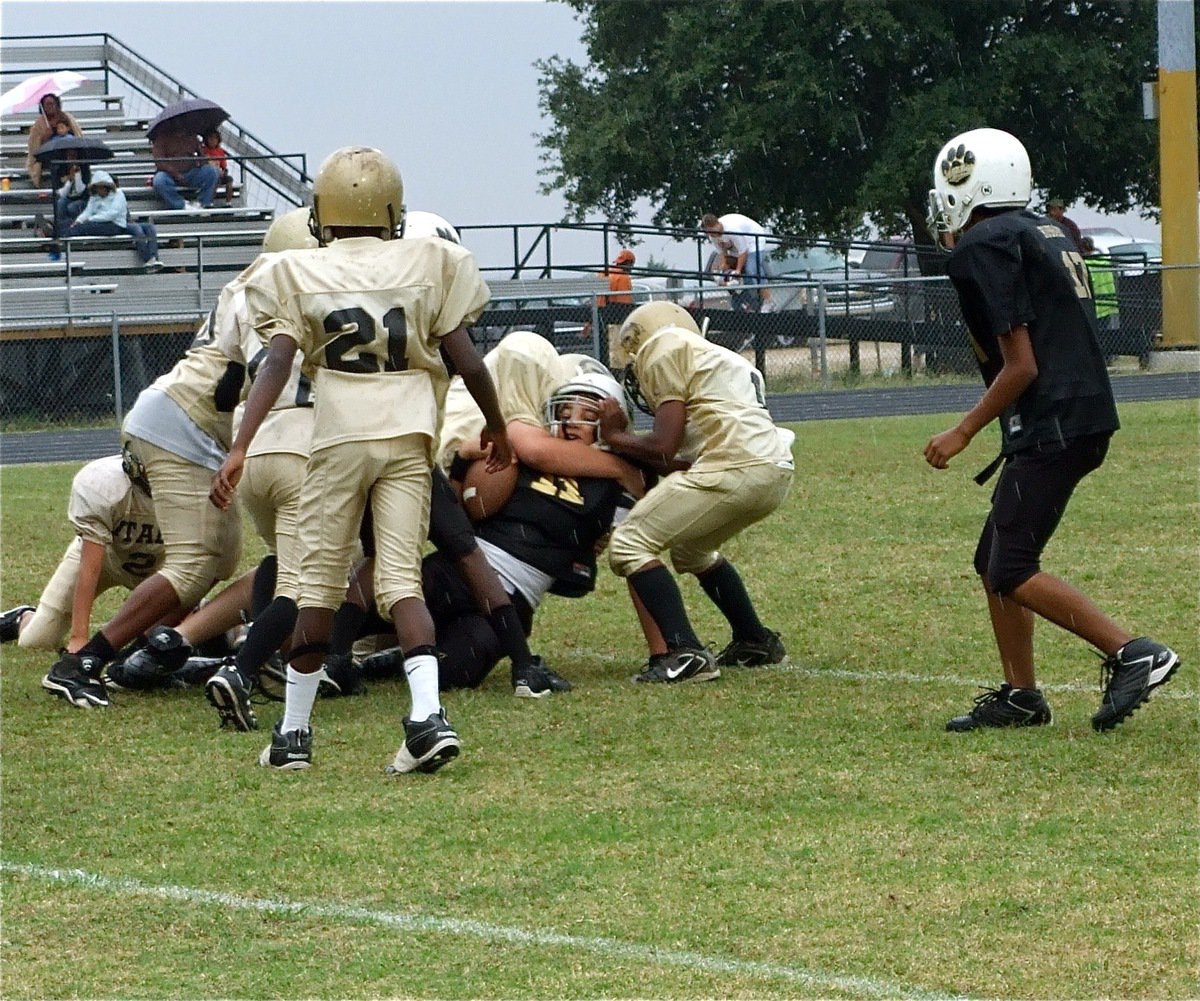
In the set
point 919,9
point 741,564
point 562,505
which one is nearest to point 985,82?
point 919,9

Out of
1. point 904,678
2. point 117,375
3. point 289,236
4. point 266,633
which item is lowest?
point 904,678

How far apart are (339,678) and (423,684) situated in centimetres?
152

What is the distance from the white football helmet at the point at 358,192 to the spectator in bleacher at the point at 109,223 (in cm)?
1845

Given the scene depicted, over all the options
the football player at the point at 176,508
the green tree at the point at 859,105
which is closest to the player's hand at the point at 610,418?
the football player at the point at 176,508

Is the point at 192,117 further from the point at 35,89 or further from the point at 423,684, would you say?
the point at 423,684

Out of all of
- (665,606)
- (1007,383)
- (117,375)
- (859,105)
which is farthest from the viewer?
(859,105)

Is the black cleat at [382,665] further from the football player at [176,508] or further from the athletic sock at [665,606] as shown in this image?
the athletic sock at [665,606]

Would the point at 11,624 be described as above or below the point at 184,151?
below

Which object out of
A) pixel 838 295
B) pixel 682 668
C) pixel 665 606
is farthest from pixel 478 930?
pixel 838 295

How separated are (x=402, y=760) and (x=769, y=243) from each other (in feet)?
83.6

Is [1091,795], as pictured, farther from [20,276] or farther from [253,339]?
[20,276]

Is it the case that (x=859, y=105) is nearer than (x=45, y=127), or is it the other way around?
(x=45, y=127)

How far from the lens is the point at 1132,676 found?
6.54 metres

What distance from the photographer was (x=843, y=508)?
13258 mm
